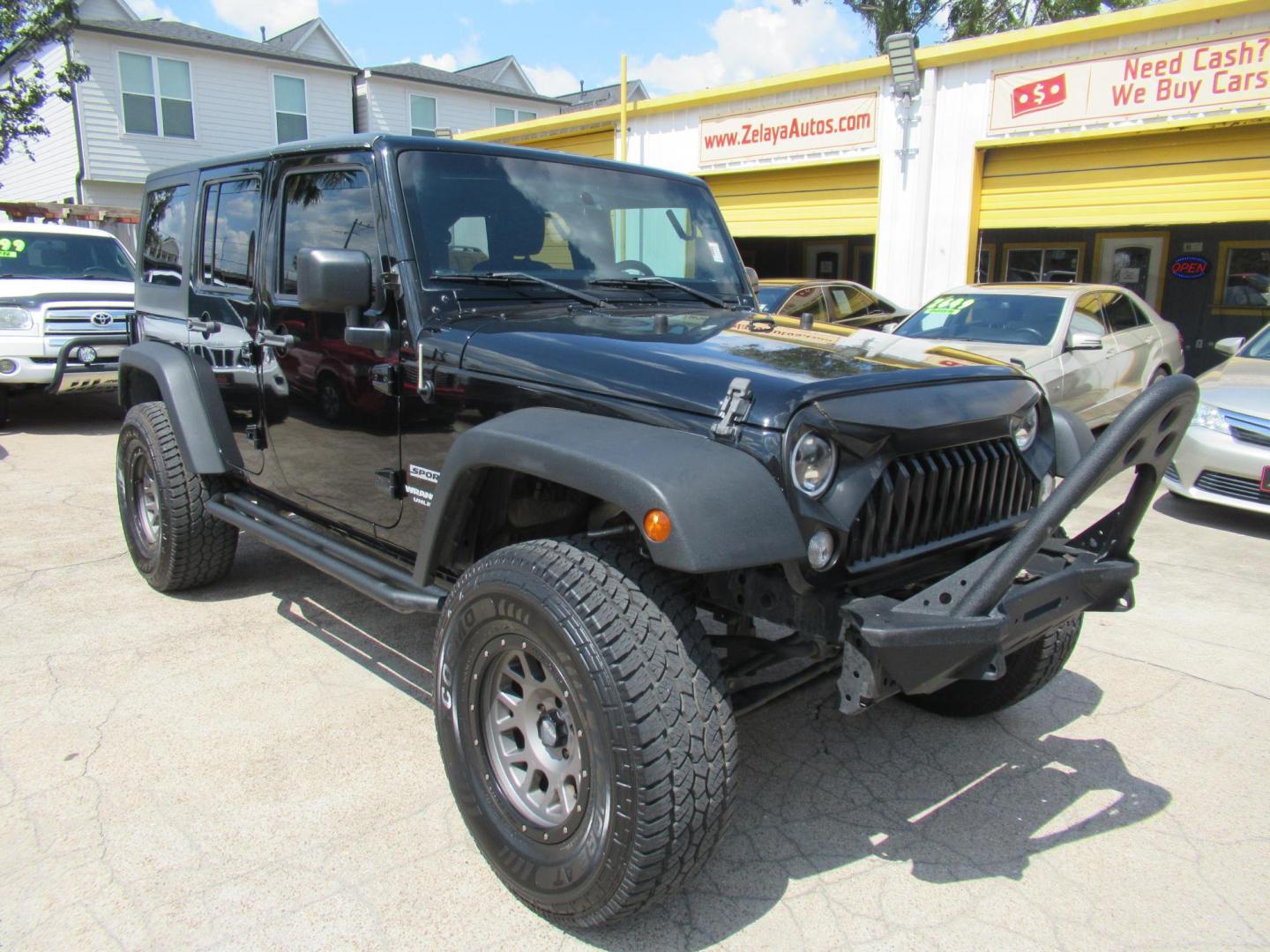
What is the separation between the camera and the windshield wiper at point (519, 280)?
3.13m

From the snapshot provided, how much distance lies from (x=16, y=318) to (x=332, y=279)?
A: 791 centimetres

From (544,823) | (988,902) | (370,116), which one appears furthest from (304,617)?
(370,116)

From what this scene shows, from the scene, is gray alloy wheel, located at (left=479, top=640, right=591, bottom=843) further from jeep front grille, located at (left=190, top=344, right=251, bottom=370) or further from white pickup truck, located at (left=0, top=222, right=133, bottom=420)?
white pickup truck, located at (left=0, top=222, right=133, bottom=420)

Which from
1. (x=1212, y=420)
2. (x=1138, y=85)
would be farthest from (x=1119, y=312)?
(x=1212, y=420)

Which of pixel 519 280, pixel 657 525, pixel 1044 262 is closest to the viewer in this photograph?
pixel 657 525

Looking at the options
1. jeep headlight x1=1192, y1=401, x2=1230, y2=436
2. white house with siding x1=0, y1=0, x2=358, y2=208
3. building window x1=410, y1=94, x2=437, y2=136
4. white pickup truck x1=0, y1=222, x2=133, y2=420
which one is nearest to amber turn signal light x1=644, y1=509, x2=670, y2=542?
jeep headlight x1=1192, y1=401, x2=1230, y2=436

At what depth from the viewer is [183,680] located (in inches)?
148

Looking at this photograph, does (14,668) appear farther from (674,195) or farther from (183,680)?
(674,195)

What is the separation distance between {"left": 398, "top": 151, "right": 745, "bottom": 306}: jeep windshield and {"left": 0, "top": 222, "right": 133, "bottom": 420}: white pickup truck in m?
6.47

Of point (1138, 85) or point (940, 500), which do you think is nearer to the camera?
point (940, 500)

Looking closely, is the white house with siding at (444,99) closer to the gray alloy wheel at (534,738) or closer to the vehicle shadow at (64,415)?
the vehicle shadow at (64,415)

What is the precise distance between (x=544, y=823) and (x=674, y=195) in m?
2.64

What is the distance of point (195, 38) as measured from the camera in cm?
2156

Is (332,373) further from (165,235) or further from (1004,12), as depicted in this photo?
(1004,12)
